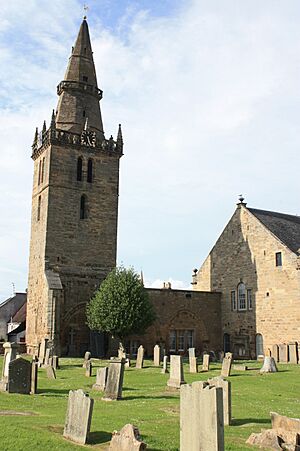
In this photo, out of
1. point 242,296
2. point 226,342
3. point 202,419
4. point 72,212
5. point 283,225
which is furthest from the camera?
point 226,342

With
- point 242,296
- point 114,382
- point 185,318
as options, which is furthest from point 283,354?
point 114,382

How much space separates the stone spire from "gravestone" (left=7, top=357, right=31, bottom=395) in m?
26.8

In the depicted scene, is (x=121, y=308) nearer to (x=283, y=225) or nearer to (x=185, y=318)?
(x=185, y=318)

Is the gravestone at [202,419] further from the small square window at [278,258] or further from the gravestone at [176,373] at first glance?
the small square window at [278,258]

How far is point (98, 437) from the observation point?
11.2m

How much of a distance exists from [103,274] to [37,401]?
79.4ft

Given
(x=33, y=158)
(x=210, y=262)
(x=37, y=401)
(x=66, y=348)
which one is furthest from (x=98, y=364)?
(x=33, y=158)

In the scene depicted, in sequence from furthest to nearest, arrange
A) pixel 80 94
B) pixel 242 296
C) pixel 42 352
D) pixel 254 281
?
pixel 80 94
pixel 242 296
pixel 254 281
pixel 42 352

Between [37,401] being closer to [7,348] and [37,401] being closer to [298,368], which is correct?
[7,348]

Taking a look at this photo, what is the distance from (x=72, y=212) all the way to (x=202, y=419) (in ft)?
108

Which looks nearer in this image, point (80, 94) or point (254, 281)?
point (254, 281)

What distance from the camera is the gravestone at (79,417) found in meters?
10.9

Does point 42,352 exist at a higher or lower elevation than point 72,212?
lower

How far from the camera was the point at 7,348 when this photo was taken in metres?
20.8
